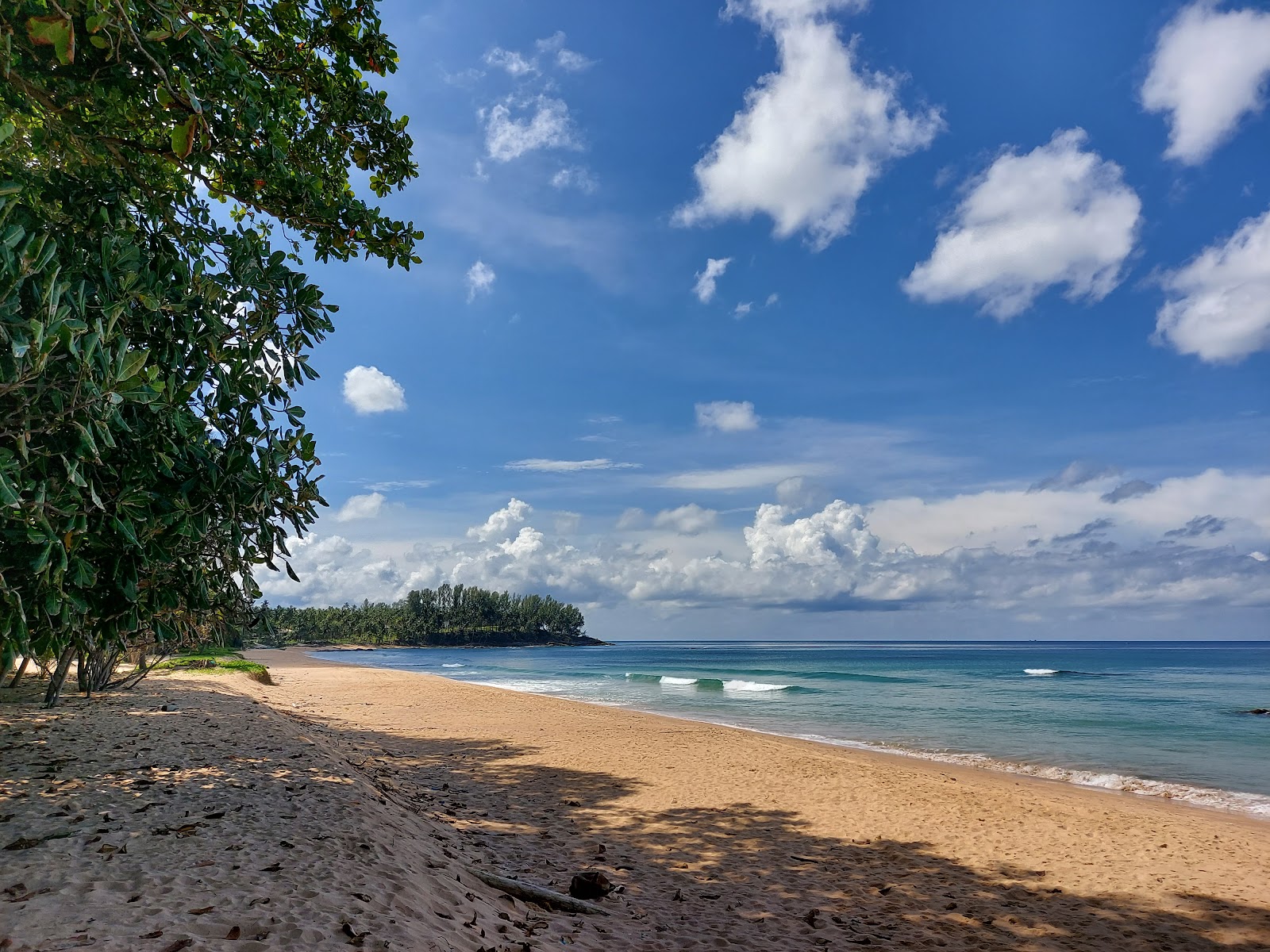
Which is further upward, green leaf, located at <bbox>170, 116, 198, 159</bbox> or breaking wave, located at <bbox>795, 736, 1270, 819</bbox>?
green leaf, located at <bbox>170, 116, 198, 159</bbox>

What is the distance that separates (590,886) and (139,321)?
6.58 meters

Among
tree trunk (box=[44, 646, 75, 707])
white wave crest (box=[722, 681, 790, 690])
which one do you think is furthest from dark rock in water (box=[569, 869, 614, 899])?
white wave crest (box=[722, 681, 790, 690])

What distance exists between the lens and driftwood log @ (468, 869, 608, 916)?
622cm

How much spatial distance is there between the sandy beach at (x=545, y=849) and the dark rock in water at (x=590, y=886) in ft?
0.58

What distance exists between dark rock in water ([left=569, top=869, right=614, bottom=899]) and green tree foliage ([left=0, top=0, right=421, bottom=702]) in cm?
433

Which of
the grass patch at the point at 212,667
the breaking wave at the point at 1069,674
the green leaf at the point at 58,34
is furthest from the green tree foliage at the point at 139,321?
the breaking wave at the point at 1069,674

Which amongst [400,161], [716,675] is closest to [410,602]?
[716,675]

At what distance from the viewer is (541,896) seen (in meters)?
6.27

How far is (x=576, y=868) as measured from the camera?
7480 mm

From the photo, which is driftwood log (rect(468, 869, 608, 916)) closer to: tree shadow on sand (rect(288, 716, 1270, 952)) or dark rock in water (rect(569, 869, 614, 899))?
dark rock in water (rect(569, 869, 614, 899))

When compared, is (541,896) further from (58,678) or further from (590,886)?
(58,678)

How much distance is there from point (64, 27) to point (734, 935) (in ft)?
24.9

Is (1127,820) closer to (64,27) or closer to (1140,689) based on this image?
(64,27)

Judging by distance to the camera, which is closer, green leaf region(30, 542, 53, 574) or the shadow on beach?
green leaf region(30, 542, 53, 574)
